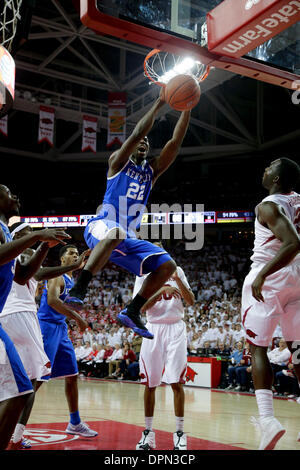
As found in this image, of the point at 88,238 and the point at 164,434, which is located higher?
the point at 88,238

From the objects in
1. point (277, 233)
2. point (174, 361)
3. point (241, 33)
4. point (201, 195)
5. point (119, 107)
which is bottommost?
point (174, 361)

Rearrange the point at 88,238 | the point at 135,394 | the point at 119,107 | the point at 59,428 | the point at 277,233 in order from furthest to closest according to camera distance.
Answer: the point at 119,107, the point at 135,394, the point at 59,428, the point at 88,238, the point at 277,233

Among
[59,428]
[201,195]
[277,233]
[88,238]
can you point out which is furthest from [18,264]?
[201,195]

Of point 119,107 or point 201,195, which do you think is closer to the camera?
point 119,107

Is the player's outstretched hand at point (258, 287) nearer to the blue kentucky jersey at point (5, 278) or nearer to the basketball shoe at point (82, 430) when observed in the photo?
the blue kentucky jersey at point (5, 278)

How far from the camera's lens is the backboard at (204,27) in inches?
170

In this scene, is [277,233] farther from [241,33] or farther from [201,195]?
[201,195]

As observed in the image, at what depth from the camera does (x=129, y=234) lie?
4195mm

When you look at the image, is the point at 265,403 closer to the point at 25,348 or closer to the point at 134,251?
the point at 134,251

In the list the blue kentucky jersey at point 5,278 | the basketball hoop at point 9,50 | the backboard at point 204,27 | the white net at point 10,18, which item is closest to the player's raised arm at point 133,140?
the backboard at point 204,27

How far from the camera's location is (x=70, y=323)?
58.7ft

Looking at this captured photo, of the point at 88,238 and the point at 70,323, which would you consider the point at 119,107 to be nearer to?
the point at 70,323

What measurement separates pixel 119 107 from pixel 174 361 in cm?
1557

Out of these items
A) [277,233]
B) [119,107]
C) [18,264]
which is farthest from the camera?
[119,107]
